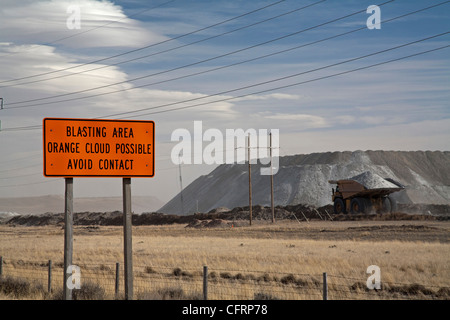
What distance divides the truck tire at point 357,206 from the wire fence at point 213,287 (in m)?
48.0

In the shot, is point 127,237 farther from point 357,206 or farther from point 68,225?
point 357,206

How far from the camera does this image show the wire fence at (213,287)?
17.2 m

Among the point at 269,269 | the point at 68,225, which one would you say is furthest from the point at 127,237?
the point at 269,269

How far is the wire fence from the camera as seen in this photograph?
56.4 feet

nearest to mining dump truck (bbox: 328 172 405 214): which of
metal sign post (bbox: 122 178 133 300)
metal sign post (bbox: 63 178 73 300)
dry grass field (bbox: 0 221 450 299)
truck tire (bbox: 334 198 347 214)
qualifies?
truck tire (bbox: 334 198 347 214)

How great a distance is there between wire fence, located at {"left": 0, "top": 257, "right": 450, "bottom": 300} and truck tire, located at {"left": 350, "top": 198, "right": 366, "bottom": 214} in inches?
1891

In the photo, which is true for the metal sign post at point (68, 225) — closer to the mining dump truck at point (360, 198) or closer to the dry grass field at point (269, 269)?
the dry grass field at point (269, 269)

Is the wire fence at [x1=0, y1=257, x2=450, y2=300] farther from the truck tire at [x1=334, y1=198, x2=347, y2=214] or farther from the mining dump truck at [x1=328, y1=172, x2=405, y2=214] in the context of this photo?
the truck tire at [x1=334, y1=198, x2=347, y2=214]

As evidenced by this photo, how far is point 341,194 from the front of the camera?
244 feet

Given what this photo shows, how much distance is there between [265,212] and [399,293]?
243ft

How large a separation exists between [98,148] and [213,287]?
9.07 m

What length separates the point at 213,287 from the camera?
21156 mm
